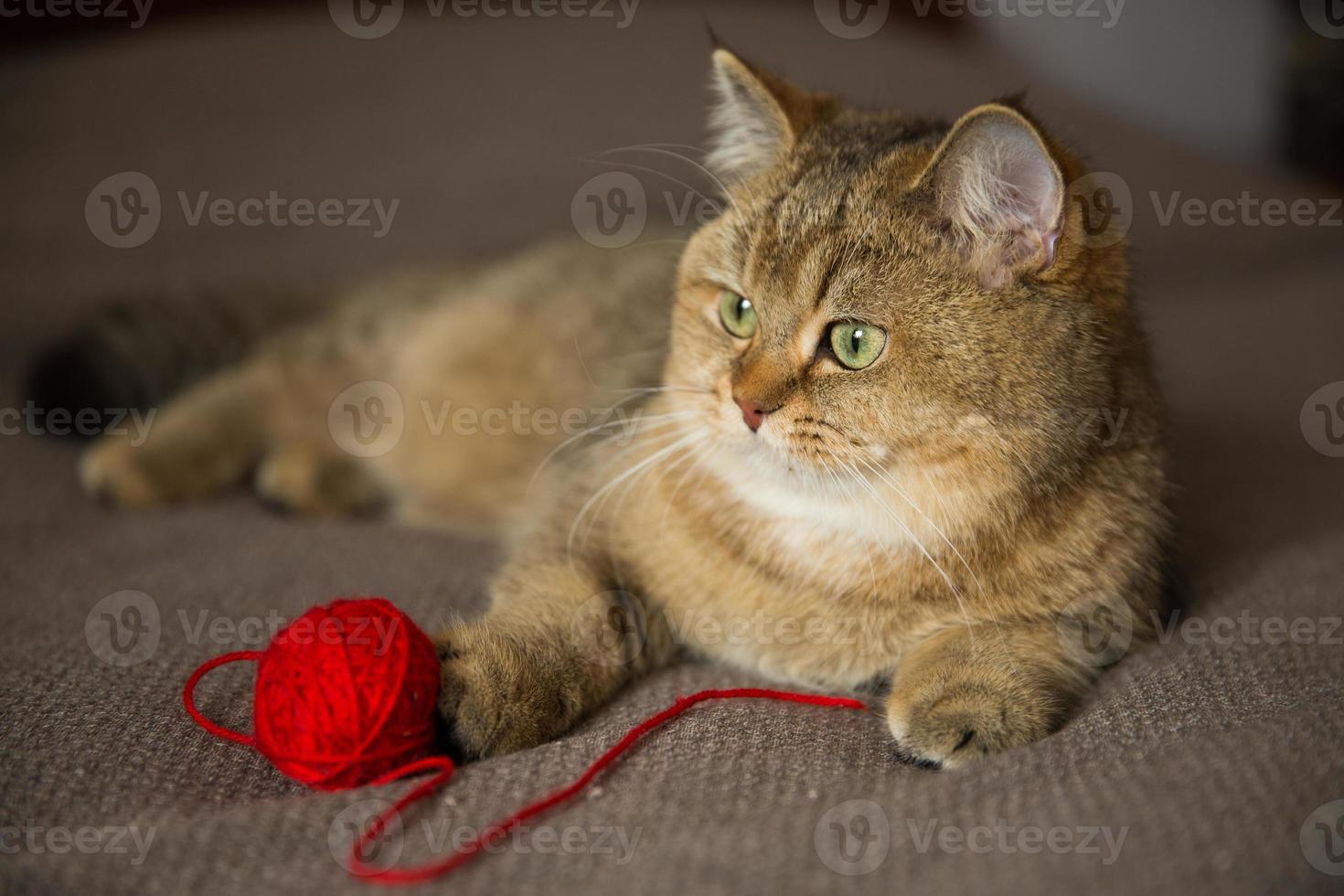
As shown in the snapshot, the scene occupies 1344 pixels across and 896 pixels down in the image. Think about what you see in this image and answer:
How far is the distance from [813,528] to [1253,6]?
11.1 ft

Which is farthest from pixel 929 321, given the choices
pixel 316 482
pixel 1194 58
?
pixel 1194 58

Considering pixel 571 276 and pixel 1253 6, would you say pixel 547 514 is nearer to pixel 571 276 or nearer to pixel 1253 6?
pixel 571 276

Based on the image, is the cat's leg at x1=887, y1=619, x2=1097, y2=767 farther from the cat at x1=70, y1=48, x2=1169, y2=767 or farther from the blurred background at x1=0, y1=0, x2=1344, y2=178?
the blurred background at x1=0, y1=0, x2=1344, y2=178

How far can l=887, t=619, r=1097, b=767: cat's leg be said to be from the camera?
1.13 metres

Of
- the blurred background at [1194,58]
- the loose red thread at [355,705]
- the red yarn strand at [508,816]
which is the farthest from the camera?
the blurred background at [1194,58]

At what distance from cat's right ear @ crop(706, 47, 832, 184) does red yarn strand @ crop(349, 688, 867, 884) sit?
692 millimetres

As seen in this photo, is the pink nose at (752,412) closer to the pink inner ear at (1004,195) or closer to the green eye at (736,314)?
the green eye at (736,314)

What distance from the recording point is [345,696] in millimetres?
1043

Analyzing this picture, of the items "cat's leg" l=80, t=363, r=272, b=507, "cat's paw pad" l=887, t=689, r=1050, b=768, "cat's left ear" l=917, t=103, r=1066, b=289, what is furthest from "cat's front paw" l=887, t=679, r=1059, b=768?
"cat's leg" l=80, t=363, r=272, b=507

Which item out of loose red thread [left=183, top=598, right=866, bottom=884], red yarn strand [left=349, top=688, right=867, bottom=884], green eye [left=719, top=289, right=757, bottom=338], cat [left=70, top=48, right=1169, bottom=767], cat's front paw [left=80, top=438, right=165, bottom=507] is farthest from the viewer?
cat's front paw [left=80, top=438, right=165, bottom=507]

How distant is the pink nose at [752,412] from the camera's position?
119 centimetres

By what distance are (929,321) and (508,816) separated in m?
0.68

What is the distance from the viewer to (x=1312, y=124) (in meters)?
3.71

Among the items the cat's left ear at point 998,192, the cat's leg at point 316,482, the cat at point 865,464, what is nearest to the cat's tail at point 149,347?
the cat's leg at point 316,482
